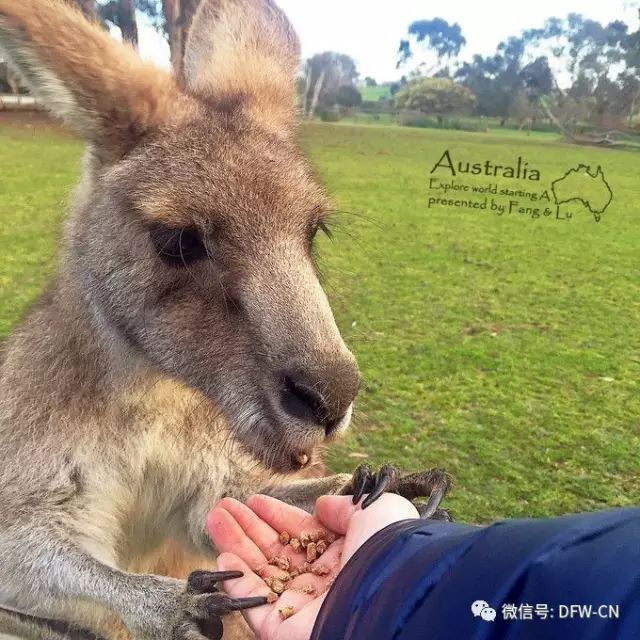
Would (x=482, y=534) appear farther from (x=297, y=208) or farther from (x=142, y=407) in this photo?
(x=142, y=407)

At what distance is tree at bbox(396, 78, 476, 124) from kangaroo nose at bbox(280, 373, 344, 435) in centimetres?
535

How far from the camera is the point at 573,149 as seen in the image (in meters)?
5.78

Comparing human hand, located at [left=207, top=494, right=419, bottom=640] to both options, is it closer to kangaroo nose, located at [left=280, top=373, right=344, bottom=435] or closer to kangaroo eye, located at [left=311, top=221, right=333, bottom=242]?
kangaroo nose, located at [left=280, top=373, right=344, bottom=435]

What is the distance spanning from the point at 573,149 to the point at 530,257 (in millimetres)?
1087

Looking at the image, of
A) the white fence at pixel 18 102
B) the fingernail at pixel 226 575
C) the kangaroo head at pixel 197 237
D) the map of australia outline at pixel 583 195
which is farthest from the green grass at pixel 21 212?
the map of australia outline at pixel 583 195

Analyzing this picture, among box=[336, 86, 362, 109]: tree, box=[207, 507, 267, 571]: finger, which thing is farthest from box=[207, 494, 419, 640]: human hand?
box=[336, 86, 362, 109]: tree

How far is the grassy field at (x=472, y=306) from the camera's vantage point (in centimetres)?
328

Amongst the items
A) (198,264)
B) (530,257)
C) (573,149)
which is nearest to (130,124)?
(198,264)

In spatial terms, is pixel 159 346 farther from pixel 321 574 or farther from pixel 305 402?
pixel 321 574

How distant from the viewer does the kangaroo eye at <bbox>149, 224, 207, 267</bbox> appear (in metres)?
1.54

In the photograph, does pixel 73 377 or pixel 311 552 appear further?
pixel 73 377

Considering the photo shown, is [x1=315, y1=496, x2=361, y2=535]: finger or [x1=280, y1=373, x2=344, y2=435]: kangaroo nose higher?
[x1=280, y1=373, x2=344, y2=435]: kangaroo nose

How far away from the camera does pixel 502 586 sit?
0.89 metres

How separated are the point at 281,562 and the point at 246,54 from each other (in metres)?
1.33
